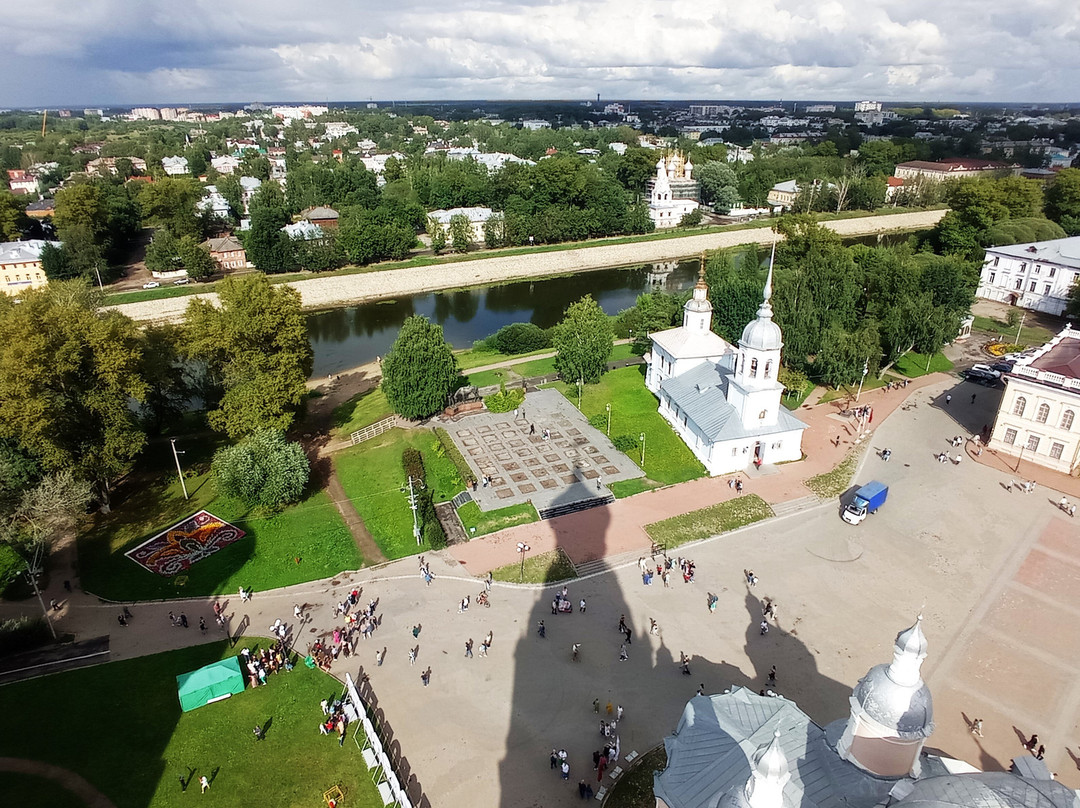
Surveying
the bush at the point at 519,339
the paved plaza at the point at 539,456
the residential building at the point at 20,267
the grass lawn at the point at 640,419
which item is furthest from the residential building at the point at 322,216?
the paved plaza at the point at 539,456

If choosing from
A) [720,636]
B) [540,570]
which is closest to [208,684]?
[540,570]

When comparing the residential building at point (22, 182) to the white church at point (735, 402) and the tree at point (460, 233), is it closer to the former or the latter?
the tree at point (460, 233)

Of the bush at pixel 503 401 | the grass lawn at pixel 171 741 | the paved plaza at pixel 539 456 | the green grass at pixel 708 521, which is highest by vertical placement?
the bush at pixel 503 401

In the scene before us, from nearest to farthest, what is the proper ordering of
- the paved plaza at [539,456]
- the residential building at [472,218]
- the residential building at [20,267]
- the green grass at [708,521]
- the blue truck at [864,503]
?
the green grass at [708,521] < the blue truck at [864,503] < the paved plaza at [539,456] < the residential building at [20,267] < the residential building at [472,218]

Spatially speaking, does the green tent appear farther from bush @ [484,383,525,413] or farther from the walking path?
the walking path

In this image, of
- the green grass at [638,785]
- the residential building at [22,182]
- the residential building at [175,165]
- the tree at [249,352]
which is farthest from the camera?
the residential building at [175,165]

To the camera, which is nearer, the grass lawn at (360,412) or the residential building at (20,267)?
the grass lawn at (360,412)

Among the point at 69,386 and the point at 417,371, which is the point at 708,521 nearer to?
the point at 417,371

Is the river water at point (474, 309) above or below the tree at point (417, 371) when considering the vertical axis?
below

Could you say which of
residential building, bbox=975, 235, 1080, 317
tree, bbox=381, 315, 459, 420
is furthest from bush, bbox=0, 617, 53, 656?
residential building, bbox=975, 235, 1080, 317
